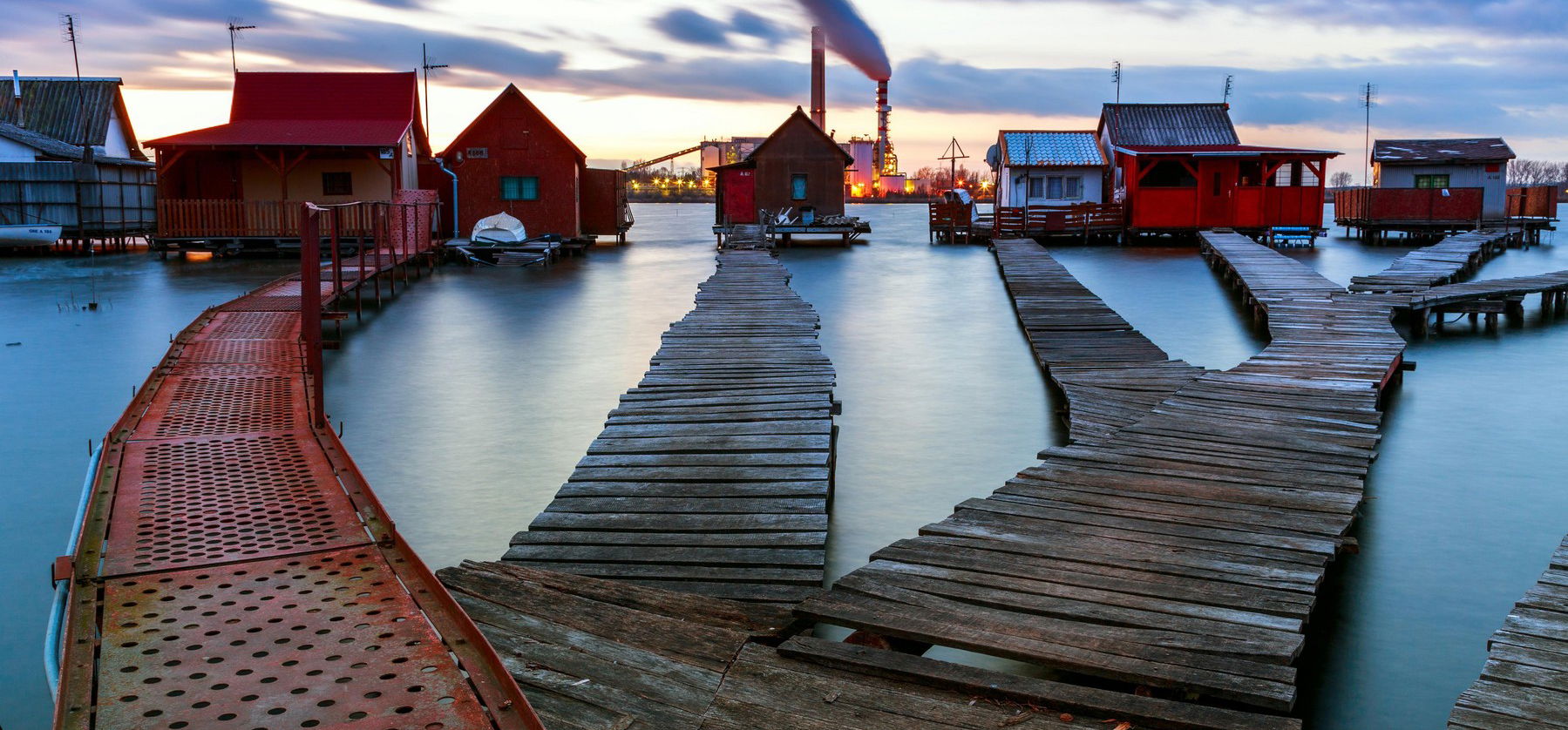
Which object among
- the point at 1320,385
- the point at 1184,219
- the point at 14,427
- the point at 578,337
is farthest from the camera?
the point at 1184,219

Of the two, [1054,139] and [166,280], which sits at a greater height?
[1054,139]

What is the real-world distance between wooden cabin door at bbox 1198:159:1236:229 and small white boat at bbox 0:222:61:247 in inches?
1211

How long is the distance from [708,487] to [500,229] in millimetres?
24638

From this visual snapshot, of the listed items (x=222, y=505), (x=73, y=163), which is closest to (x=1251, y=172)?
(x=73, y=163)

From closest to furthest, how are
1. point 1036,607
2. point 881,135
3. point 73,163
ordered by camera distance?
point 1036,607
point 73,163
point 881,135

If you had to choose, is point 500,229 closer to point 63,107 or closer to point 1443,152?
point 63,107

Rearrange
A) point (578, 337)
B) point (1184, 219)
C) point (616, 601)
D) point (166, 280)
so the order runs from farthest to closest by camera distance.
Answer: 1. point (1184, 219)
2. point (166, 280)
3. point (578, 337)
4. point (616, 601)

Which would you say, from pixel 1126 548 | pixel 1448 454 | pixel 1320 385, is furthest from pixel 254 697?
pixel 1448 454

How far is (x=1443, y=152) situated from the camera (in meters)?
42.1

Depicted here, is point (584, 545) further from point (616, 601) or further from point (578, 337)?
point (578, 337)

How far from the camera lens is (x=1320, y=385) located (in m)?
10.0

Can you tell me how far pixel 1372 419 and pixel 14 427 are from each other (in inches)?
441

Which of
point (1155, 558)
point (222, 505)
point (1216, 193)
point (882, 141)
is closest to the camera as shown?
point (222, 505)

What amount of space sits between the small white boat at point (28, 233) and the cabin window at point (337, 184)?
6.46 meters
